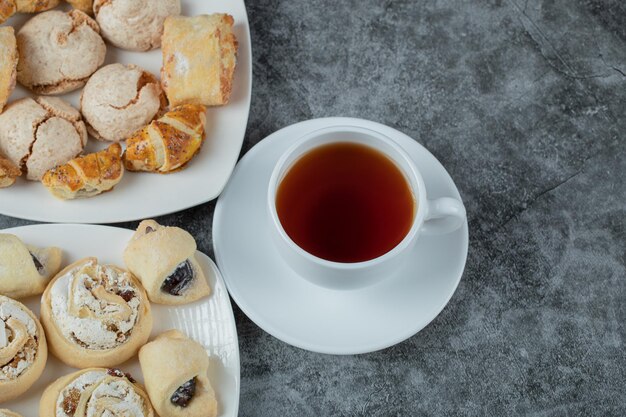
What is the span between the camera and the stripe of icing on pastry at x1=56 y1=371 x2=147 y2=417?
160cm

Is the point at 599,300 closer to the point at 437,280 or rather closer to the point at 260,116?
the point at 437,280

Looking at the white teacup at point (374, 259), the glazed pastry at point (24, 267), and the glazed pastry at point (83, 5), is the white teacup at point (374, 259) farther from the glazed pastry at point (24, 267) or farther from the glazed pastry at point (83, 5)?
the glazed pastry at point (83, 5)

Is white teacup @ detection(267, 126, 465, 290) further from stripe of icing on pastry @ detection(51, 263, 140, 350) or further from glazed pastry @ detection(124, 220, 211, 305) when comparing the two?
stripe of icing on pastry @ detection(51, 263, 140, 350)

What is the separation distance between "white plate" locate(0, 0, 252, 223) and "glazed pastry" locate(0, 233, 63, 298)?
3.5 inches

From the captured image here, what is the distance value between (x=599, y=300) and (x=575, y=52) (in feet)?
2.02

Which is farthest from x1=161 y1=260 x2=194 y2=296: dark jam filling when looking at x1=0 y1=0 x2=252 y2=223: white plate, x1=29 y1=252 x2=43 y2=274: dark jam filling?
x1=29 y1=252 x2=43 y2=274: dark jam filling

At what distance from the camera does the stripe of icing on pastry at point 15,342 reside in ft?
5.23

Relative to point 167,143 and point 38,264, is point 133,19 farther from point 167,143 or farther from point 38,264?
point 38,264

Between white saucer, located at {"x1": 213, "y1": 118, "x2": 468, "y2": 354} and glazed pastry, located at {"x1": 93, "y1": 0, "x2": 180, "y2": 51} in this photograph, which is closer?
white saucer, located at {"x1": 213, "y1": 118, "x2": 468, "y2": 354}

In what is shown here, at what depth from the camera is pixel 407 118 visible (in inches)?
79.5

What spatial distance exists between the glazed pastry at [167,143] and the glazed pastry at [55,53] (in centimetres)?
21

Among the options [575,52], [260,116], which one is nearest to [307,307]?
[260,116]

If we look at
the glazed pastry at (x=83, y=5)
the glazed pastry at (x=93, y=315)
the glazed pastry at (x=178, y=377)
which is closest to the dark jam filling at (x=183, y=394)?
the glazed pastry at (x=178, y=377)

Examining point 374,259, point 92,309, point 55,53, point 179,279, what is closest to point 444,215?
point 374,259
